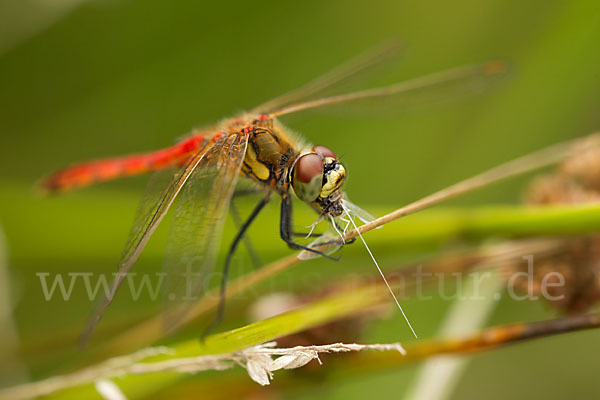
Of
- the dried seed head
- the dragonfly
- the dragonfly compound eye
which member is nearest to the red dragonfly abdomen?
the dragonfly

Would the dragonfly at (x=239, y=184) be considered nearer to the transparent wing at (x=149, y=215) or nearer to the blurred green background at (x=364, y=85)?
the transparent wing at (x=149, y=215)

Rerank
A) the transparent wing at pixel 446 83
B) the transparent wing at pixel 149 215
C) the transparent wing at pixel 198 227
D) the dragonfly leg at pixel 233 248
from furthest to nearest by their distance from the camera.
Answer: the transparent wing at pixel 446 83
the dragonfly leg at pixel 233 248
the transparent wing at pixel 198 227
the transparent wing at pixel 149 215

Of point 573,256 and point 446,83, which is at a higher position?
point 446,83

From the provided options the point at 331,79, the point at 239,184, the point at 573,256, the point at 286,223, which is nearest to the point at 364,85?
the point at 331,79

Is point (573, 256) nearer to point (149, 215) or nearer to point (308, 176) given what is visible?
point (308, 176)

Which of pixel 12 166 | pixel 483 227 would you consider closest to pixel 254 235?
pixel 483 227

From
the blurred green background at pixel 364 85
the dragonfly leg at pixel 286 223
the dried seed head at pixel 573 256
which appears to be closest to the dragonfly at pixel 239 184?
the dragonfly leg at pixel 286 223

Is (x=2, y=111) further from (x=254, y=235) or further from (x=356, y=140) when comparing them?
(x=356, y=140)
